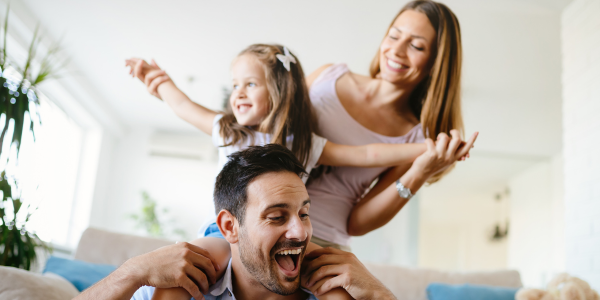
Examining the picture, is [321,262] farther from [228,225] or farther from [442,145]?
[442,145]

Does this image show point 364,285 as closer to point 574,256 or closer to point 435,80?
point 435,80

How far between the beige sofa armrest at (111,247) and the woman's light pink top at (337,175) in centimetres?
112

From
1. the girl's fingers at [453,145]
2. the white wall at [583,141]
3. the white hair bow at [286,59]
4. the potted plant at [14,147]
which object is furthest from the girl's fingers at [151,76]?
the white wall at [583,141]

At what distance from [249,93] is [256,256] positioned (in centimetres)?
59

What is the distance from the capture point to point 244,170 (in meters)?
1.30

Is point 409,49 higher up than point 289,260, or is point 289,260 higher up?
point 409,49

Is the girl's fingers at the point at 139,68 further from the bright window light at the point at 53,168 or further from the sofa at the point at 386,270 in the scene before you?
the bright window light at the point at 53,168

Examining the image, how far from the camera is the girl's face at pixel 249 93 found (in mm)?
1575

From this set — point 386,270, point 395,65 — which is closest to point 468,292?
point 386,270

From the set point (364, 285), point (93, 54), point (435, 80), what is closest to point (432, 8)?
point (435, 80)

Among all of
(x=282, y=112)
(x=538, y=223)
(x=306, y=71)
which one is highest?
(x=306, y=71)

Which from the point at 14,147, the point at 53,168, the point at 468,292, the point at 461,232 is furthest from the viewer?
the point at 461,232

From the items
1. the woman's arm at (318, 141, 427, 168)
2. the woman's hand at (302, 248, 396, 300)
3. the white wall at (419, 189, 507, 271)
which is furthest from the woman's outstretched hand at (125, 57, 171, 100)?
the white wall at (419, 189, 507, 271)

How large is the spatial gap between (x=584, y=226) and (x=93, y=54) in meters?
4.66
